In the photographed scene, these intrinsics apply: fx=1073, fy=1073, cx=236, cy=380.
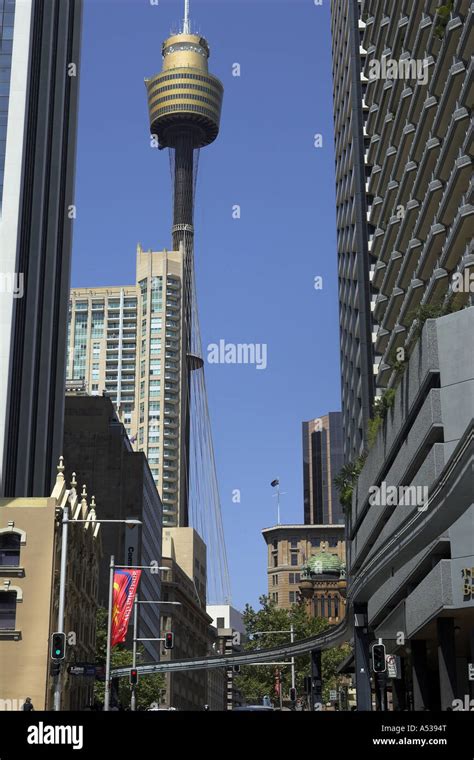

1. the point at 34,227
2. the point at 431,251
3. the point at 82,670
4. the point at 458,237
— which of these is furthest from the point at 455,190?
the point at 34,227

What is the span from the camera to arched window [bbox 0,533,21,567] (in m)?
63.5

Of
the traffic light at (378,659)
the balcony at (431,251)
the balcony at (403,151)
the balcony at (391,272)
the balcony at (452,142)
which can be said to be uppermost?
the balcony at (403,151)

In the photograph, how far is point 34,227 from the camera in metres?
108

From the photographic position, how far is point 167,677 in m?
158

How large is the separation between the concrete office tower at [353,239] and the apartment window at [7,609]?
122 ft

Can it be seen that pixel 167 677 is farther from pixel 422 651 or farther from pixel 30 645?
pixel 422 651

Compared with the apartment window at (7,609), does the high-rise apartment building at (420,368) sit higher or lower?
higher

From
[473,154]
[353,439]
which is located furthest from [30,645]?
[353,439]

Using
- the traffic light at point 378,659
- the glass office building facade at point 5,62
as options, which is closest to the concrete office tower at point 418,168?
the traffic light at point 378,659

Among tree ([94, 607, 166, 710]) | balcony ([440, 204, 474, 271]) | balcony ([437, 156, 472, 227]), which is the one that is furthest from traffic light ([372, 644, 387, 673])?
tree ([94, 607, 166, 710])

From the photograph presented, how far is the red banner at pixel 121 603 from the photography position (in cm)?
6219

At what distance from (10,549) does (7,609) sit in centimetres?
350

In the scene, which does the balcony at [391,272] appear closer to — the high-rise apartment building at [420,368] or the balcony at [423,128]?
the high-rise apartment building at [420,368]

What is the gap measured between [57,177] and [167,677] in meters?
78.1
